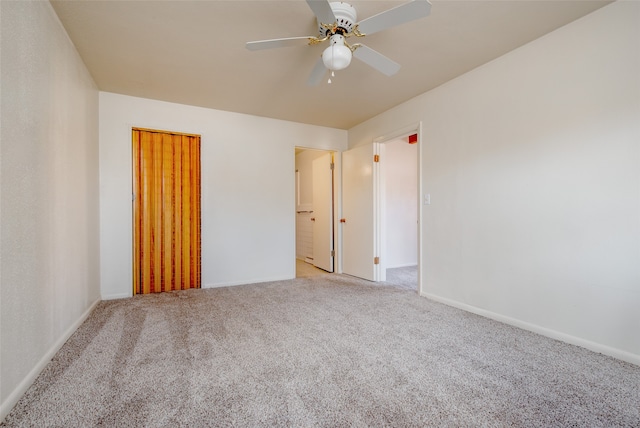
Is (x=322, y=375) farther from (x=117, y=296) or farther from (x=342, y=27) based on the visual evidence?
(x=117, y=296)

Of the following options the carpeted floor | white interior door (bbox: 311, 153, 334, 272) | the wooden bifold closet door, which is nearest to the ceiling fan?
the carpeted floor

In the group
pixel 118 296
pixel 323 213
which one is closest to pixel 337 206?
pixel 323 213

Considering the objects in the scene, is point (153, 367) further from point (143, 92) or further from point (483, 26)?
point (483, 26)

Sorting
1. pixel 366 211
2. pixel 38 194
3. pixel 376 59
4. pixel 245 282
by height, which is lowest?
pixel 245 282

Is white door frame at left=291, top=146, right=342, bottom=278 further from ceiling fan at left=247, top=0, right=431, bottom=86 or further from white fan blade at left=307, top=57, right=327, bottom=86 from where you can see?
ceiling fan at left=247, top=0, right=431, bottom=86

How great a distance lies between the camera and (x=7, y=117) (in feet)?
4.52

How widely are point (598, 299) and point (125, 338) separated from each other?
3.43 meters

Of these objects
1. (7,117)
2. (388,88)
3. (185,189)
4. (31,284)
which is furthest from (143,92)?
(388,88)

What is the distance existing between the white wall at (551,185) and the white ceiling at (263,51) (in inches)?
9.9

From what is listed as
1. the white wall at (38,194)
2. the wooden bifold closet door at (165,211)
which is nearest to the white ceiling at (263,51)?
the white wall at (38,194)

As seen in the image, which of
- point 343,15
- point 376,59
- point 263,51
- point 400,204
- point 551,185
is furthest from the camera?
point 400,204

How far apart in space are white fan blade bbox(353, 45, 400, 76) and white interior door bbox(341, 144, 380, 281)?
1.93 m

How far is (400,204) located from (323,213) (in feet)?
4.97

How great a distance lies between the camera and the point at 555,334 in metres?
2.16
